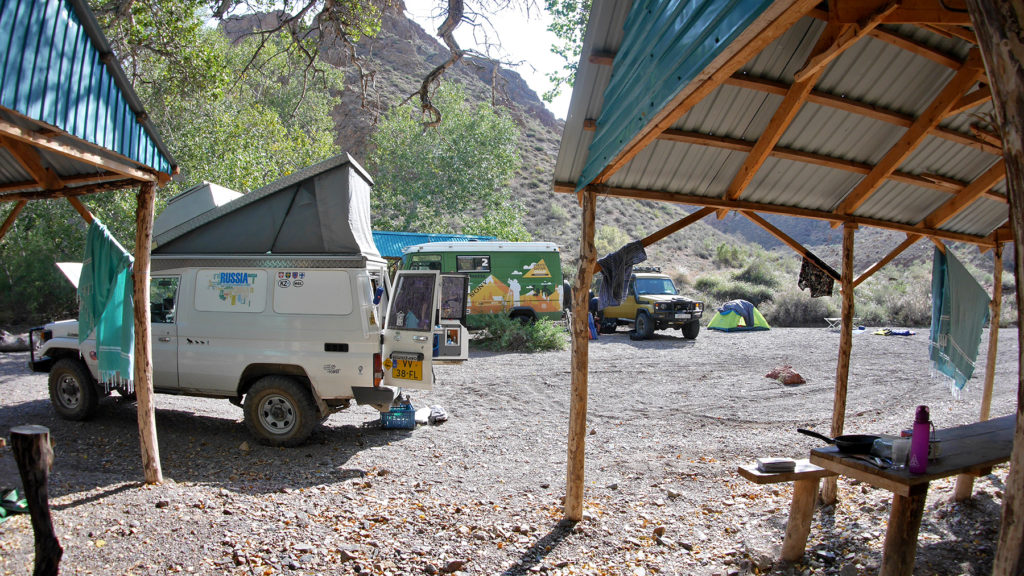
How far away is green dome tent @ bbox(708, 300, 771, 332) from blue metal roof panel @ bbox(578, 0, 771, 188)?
16.0 metres

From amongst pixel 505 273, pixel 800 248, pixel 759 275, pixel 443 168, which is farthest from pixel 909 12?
pixel 759 275

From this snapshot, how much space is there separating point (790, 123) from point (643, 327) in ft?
40.4

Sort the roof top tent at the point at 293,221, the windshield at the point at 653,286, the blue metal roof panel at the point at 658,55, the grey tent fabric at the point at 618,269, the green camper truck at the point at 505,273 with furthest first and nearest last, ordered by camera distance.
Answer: the windshield at the point at 653,286 → the green camper truck at the point at 505,273 → the roof top tent at the point at 293,221 → the grey tent fabric at the point at 618,269 → the blue metal roof panel at the point at 658,55

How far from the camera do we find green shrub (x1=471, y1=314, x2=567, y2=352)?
14.7m

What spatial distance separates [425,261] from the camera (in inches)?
597

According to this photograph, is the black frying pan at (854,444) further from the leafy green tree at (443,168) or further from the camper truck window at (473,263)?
the leafy green tree at (443,168)

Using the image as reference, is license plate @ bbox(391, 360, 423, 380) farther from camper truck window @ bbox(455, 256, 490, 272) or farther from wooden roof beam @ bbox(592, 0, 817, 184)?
camper truck window @ bbox(455, 256, 490, 272)

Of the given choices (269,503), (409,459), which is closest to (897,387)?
(409,459)

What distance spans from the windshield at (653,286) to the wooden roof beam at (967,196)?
11.2 m

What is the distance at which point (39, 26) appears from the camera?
3.82m

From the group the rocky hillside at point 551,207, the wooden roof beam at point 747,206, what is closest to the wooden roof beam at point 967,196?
the wooden roof beam at point 747,206

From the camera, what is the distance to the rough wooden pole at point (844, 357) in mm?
5105

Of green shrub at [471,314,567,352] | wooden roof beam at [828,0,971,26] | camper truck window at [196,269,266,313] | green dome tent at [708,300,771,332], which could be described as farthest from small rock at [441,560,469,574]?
green dome tent at [708,300,771,332]

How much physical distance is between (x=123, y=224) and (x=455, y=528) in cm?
1522
